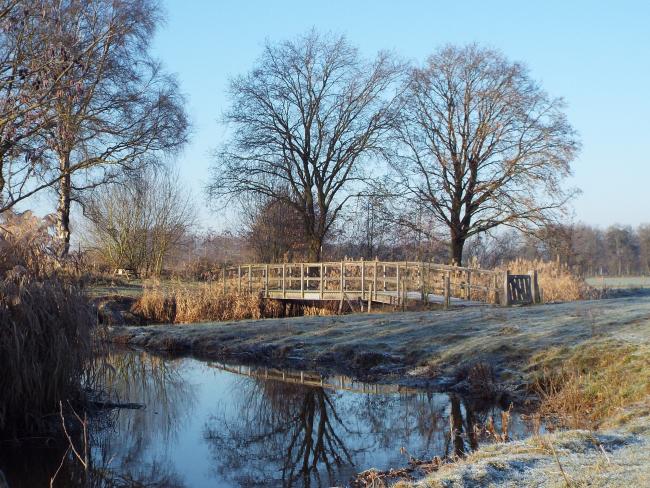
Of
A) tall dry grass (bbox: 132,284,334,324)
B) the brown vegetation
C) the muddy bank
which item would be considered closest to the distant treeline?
tall dry grass (bbox: 132,284,334,324)

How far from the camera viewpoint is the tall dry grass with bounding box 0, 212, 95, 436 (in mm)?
6934

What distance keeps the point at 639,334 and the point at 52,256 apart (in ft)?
27.3

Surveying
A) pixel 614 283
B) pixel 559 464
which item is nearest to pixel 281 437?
pixel 559 464

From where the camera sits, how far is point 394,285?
25875 millimetres

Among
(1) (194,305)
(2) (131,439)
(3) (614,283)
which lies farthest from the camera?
(3) (614,283)

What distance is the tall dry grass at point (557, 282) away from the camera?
2284 centimetres

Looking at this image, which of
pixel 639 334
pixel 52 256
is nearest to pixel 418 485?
pixel 52 256

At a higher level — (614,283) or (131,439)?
(614,283)

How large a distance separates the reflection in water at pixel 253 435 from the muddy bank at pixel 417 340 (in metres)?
0.90

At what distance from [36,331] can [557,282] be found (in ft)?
65.1

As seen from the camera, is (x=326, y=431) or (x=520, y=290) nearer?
(x=326, y=431)

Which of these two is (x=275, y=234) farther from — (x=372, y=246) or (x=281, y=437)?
(x=281, y=437)

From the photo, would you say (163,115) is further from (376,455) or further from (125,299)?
(376,455)

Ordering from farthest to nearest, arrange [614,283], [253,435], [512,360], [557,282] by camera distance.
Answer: [614,283] < [557,282] < [512,360] < [253,435]
